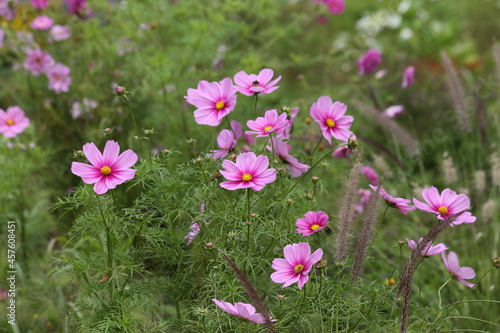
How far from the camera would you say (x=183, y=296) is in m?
1.66

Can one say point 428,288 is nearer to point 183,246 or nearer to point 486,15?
point 183,246

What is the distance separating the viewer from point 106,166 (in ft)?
4.80

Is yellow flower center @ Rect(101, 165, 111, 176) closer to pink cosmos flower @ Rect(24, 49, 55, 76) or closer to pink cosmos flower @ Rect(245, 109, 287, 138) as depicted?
pink cosmos flower @ Rect(245, 109, 287, 138)

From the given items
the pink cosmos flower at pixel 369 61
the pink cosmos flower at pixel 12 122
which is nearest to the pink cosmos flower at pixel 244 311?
the pink cosmos flower at pixel 12 122

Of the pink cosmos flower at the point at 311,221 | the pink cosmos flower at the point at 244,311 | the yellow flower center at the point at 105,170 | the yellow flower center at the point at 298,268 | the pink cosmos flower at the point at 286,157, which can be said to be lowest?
the pink cosmos flower at the point at 244,311

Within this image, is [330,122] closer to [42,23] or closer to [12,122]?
[12,122]

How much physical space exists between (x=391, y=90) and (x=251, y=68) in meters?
1.81

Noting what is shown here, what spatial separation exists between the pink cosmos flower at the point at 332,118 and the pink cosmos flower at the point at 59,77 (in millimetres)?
2034

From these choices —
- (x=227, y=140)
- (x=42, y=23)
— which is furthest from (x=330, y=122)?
(x=42, y=23)

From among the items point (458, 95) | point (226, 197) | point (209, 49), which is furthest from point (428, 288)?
point (209, 49)

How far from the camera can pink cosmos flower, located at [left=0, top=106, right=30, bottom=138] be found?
256cm

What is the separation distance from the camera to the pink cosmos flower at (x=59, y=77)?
3.23m

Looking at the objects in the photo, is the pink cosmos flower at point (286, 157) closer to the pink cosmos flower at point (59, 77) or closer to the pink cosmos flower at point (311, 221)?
the pink cosmos flower at point (311, 221)

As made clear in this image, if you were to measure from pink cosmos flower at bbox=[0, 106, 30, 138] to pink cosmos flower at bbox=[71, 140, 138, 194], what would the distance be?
50.5 inches
